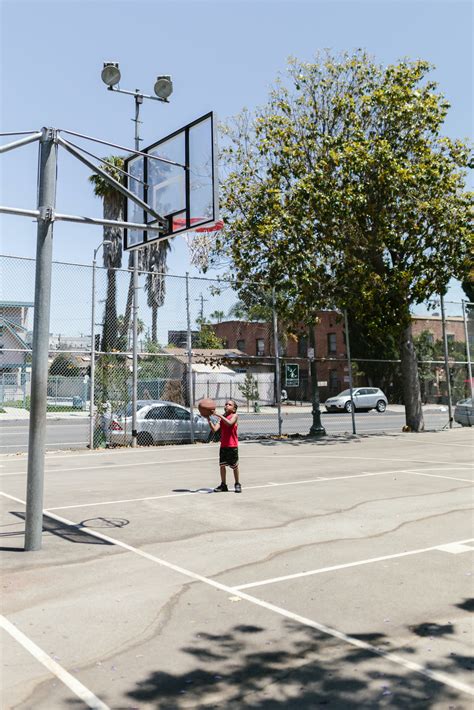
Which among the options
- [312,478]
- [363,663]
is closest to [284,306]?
[312,478]

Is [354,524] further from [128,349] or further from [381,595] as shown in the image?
[128,349]

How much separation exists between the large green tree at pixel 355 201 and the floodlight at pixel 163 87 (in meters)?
5.39

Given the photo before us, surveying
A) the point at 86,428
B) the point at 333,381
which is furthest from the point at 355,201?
the point at 333,381

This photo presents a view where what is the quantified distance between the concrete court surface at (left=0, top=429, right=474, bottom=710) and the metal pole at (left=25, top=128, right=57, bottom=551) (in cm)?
47

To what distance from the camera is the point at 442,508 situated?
33.5 feet

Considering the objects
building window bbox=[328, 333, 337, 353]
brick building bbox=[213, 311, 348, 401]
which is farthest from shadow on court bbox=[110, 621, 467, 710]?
building window bbox=[328, 333, 337, 353]

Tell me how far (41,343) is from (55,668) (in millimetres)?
4076

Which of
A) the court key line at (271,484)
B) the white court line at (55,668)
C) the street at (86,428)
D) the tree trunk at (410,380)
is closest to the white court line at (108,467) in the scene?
the street at (86,428)

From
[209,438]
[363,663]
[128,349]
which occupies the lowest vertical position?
[363,663]

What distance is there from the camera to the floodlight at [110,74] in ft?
54.2

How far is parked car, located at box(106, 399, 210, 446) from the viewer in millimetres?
19250

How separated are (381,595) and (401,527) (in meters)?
2.97

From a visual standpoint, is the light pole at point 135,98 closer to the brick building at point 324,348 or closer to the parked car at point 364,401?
the brick building at point 324,348

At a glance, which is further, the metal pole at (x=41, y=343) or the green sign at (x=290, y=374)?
the green sign at (x=290, y=374)
